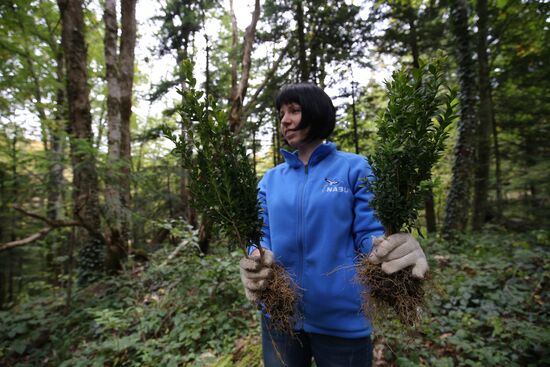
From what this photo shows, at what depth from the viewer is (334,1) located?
9.48 m

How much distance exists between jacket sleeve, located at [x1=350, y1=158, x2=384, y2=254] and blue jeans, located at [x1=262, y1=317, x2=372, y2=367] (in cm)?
66

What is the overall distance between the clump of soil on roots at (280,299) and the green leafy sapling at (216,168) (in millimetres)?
359

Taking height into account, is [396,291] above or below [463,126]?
below

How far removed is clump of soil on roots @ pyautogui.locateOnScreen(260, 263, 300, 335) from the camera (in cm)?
172

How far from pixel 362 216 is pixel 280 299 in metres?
0.75

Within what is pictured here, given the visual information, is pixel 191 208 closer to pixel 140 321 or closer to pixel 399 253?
pixel 140 321

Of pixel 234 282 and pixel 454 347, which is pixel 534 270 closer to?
pixel 454 347

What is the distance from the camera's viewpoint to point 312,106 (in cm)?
186

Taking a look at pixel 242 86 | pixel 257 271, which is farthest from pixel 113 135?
pixel 257 271

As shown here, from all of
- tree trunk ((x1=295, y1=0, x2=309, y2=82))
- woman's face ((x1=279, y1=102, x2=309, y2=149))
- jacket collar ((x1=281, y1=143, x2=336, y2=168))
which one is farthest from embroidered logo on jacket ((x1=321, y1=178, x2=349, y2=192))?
tree trunk ((x1=295, y1=0, x2=309, y2=82))

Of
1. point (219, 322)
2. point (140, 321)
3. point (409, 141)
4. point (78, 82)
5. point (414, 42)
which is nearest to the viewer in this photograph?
point (409, 141)

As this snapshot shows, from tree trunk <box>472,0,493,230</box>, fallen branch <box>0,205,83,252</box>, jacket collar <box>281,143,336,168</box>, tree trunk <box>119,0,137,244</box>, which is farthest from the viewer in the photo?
tree trunk <box>472,0,493,230</box>

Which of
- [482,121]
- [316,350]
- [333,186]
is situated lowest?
[316,350]

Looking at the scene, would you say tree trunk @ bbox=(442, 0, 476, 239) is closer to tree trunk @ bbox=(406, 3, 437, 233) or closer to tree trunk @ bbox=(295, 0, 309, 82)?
tree trunk @ bbox=(406, 3, 437, 233)
